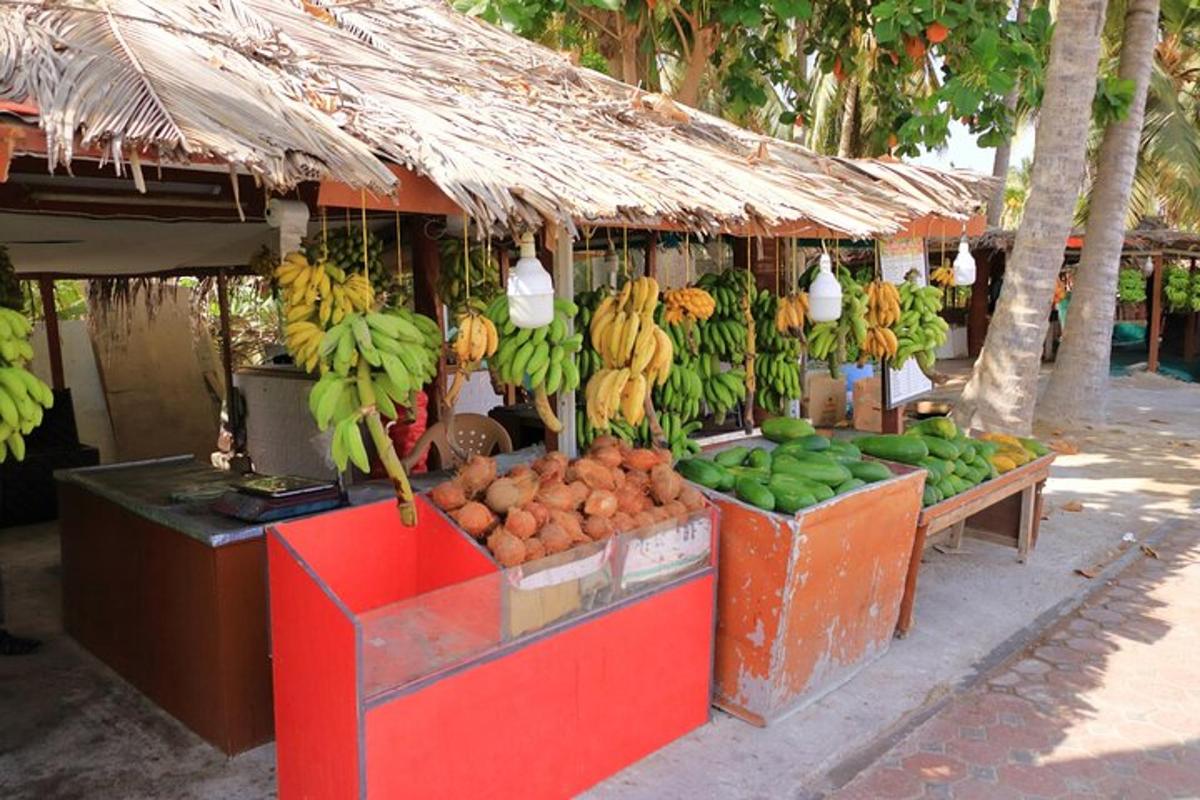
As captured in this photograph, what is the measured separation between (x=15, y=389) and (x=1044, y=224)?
25.5 ft

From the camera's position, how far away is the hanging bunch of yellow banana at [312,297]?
3346 millimetres

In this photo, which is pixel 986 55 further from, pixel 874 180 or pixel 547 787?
pixel 547 787

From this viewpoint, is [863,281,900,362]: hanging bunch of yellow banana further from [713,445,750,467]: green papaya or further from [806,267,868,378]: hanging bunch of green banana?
[713,445,750,467]: green papaya

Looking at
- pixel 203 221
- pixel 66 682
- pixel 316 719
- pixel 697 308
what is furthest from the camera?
pixel 203 221

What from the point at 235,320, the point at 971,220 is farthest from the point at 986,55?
the point at 235,320

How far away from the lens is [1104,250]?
9.58 m

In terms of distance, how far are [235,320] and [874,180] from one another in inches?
373

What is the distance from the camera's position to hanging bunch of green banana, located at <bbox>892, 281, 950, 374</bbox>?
579 cm

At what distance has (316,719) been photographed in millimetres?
2740

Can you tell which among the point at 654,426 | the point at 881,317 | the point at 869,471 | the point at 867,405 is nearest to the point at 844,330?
the point at 881,317

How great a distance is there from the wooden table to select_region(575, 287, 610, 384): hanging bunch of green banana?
6.10 feet

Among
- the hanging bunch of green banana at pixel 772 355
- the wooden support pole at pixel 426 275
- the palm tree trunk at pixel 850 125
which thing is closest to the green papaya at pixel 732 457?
the hanging bunch of green banana at pixel 772 355

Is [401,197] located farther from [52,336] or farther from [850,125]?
[850,125]

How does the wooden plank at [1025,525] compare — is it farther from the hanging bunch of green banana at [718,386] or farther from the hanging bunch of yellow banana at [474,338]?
the hanging bunch of yellow banana at [474,338]
